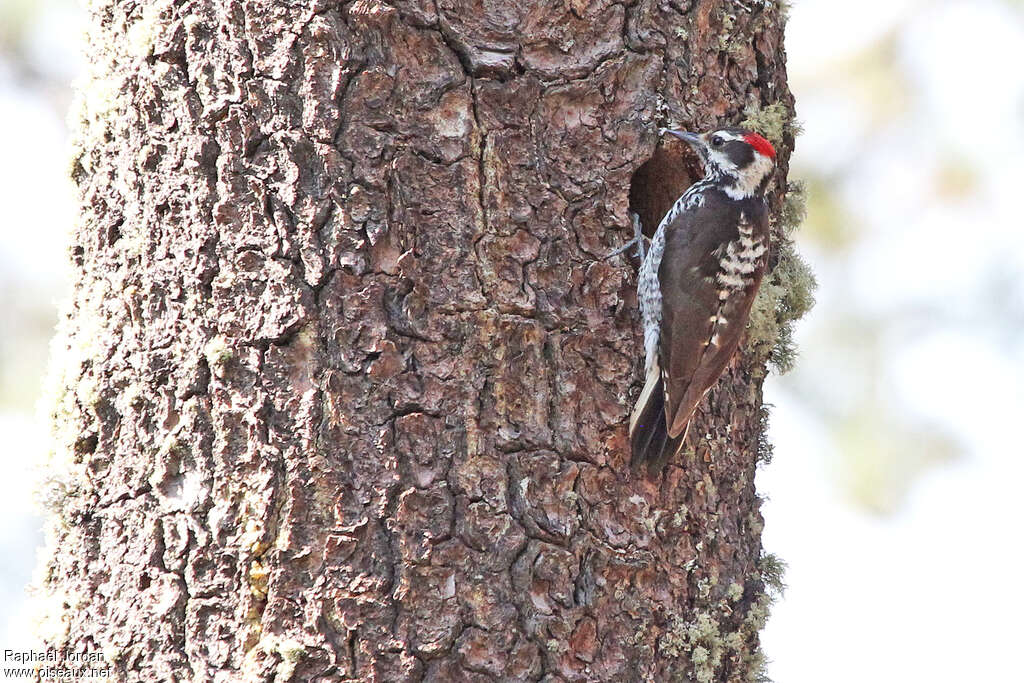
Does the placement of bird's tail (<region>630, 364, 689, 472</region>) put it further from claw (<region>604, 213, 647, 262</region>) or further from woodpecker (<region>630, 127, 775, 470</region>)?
claw (<region>604, 213, 647, 262</region>)

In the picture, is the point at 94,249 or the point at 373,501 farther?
the point at 94,249

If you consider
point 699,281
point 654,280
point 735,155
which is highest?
point 735,155

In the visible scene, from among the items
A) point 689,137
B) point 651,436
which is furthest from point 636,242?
point 651,436

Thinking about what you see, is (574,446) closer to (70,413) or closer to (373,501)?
(373,501)

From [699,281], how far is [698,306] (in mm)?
121

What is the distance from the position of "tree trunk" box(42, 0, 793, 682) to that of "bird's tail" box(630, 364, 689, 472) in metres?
0.04

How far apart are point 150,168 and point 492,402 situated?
39.5 inches

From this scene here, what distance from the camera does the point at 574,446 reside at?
8.52 ft

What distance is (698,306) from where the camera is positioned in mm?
3295

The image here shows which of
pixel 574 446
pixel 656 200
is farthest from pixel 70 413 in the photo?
pixel 656 200

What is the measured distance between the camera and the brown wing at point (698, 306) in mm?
2863

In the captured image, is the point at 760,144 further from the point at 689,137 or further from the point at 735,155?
Result: the point at 689,137

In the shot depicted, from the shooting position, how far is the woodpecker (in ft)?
8.98

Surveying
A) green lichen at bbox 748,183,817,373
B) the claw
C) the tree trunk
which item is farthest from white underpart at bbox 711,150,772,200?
the tree trunk
